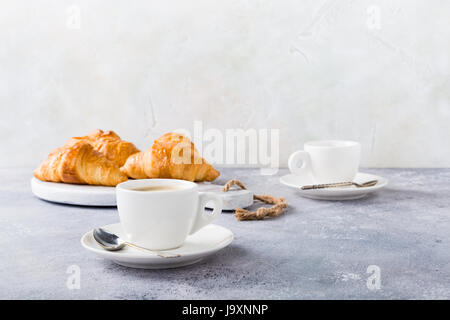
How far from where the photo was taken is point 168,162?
1236 millimetres

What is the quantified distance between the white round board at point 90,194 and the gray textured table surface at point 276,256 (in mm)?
20

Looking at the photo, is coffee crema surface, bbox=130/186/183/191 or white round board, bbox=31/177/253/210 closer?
coffee crema surface, bbox=130/186/183/191

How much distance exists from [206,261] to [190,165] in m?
0.52

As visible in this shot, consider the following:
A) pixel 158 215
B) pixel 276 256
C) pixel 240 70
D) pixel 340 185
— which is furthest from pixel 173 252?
pixel 240 70

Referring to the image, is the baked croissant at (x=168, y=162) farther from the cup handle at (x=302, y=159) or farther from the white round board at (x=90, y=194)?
the cup handle at (x=302, y=159)

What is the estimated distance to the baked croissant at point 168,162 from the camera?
1238 mm

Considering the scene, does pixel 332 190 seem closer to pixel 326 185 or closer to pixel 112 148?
pixel 326 185

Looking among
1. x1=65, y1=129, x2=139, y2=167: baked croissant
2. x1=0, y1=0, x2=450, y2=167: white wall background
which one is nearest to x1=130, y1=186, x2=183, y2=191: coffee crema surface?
x1=65, y1=129, x2=139, y2=167: baked croissant

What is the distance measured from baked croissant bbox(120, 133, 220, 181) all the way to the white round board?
0.07 m

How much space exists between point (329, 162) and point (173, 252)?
0.59 metres

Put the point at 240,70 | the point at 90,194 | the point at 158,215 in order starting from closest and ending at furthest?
the point at 158,215 → the point at 90,194 → the point at 240,70

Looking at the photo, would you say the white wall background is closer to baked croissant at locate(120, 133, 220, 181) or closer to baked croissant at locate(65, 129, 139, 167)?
baked croissant at locate(65, 129, 139, 167)

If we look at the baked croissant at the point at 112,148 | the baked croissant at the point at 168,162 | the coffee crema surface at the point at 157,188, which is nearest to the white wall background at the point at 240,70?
the baked croissant at the point at 112,148

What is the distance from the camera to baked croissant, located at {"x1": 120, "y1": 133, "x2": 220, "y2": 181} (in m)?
1.24
